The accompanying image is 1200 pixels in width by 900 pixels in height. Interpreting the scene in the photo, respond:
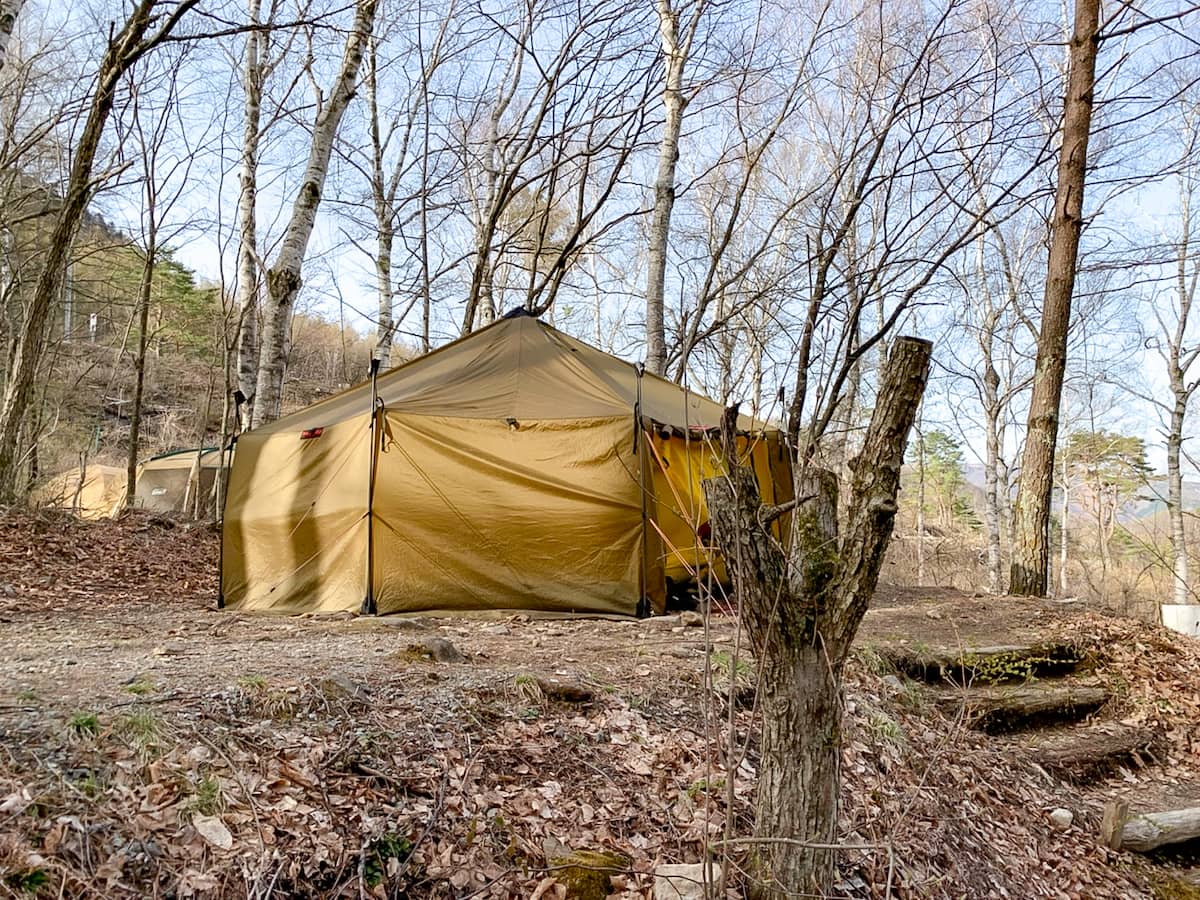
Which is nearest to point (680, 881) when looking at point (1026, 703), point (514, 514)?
point (1026, 703)

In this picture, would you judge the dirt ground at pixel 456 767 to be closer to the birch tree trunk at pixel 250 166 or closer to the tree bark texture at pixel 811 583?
the tree bark texture at pixel 811 583

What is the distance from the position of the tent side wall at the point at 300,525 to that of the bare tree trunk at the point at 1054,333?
652 centimetres

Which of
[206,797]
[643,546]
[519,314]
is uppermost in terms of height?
[519,314]

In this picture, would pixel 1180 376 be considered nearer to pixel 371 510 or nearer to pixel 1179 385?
pixel 1179 385

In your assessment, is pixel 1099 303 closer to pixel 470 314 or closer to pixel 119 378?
pixel 470 314

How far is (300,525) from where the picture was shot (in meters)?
6.20

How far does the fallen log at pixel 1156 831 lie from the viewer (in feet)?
12.0


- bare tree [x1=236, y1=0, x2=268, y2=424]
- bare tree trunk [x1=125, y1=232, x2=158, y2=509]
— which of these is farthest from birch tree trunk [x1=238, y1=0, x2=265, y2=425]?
bare tree trunk [x1=125, y1=232, x2=158, y2=509]

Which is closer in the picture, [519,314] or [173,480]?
[519,314]

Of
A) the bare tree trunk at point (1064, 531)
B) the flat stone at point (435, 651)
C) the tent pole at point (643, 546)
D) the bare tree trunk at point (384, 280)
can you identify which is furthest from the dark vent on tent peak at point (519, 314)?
the bare tree trunk at point (1064, 531)

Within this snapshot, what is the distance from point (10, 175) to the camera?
12211 mm

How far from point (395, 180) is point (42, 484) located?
8149 mm

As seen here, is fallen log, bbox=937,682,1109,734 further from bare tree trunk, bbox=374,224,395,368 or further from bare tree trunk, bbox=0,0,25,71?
bare tree trunk, bbox=374,224,395,368

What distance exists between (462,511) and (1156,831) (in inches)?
190
